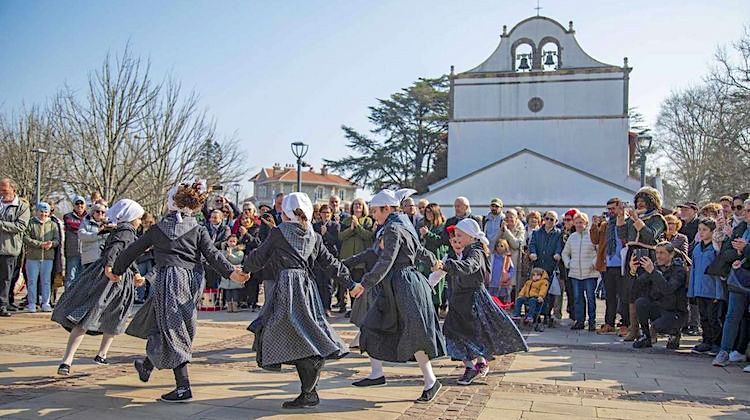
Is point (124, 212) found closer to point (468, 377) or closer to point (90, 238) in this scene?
point (90, 238)

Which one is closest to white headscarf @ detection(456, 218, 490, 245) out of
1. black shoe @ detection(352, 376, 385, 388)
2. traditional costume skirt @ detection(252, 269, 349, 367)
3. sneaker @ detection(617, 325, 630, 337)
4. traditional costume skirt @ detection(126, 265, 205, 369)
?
black shoe @ detection(352, 376, 385, 388)

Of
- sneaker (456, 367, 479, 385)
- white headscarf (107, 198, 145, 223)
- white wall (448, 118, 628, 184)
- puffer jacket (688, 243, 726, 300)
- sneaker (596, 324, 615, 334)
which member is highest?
white wall (448, 118, 628, 184)

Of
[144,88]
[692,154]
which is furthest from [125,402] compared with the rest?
[692,154]

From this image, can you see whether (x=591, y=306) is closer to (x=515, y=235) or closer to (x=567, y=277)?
(x=567, y=277)

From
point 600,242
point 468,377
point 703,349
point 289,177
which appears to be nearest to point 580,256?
point 600,242

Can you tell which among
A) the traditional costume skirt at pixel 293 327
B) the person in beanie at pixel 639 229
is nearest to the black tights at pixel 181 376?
the traditional costume skirt at pixel 293 327

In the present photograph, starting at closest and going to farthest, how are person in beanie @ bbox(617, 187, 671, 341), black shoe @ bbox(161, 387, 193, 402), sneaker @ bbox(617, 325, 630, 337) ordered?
black shoe @ bbox(161, 387, 193, 402) → person in beanie @ bbox(617, 187, 671, 341) → sneaker @ bbox(617, 325, 630, 337)

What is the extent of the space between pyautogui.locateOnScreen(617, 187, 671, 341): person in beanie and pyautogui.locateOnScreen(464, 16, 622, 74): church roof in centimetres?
3799

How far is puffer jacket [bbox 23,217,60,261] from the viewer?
469 inches

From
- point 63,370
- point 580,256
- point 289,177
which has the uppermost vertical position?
point 289,177

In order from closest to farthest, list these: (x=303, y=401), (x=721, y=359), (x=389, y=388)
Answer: (x=303, y=401) → (x=389, y=388) → (x=721, y=359)

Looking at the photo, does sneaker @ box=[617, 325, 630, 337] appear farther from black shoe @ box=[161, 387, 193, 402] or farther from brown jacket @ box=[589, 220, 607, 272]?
black shoe @ box=[161, 387, 193, 402]

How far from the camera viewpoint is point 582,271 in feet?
36.0

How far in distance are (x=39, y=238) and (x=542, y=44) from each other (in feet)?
132
